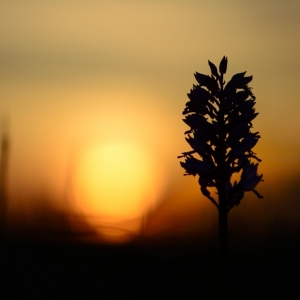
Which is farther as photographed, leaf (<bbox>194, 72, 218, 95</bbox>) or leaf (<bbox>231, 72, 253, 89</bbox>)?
leaf (<bbox>231, 72, 253, 89</bbox>)

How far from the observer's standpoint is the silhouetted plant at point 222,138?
46.4ft

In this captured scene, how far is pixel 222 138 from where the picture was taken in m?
14.4

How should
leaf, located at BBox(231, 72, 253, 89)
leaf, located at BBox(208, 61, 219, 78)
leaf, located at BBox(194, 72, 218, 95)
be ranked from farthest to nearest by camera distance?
leaf, located at BBox(208, 61, 219, 78)
leaf, located at BBox(231, 72, 253, 89)
leaf, located at BBox(194, 72, 218, 95)

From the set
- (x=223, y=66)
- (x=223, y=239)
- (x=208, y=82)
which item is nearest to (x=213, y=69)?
(x=223, y=66)

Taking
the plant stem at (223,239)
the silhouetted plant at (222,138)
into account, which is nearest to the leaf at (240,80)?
the silhouetted plant at (222,138)

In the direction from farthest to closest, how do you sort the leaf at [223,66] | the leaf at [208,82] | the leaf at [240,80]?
the leaf at [223,66], the leaf at [240,80], the leaf at [208,82]

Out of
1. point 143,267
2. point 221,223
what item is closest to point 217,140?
point 221,223

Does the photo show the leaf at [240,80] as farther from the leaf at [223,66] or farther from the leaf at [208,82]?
the leaf at [208,82]

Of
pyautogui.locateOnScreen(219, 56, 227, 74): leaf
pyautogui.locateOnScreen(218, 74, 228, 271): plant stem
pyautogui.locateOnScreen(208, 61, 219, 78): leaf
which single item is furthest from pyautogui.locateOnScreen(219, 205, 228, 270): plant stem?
pyautogui.locateOnScreen(219, 56, 227, 74): leaf

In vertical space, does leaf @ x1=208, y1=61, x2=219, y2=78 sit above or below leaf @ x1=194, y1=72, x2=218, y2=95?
above

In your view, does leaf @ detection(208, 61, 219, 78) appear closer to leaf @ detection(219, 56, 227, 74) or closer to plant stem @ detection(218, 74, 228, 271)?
leaf @ detection(219, 56, 227, 74)

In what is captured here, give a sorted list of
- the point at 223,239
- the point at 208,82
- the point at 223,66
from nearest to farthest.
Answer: the point at 223,239 → the point at 208,82 → the point at 223,66

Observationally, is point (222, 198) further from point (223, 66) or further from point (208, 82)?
point (223, 66)

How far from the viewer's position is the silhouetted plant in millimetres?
14141
